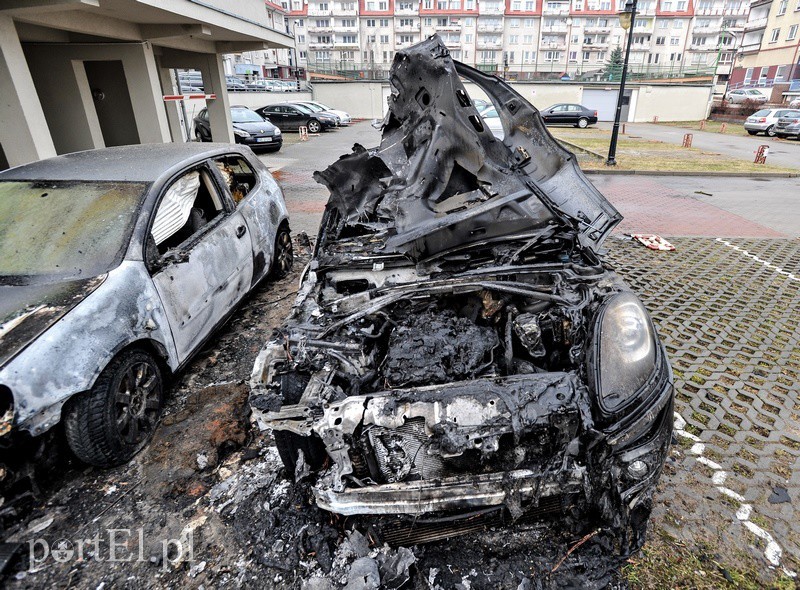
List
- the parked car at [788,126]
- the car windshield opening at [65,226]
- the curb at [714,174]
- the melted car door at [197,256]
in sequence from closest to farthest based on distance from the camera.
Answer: the car windshield opening at [65,226] < the melted car door at [197,256] < the curb at [714,174] < the parked car at [788,126]

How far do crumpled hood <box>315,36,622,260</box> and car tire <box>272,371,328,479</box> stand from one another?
1.17 meters

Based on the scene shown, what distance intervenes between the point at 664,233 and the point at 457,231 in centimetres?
584

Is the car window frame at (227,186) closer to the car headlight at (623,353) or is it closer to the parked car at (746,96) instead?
the car headlight at (623,353)

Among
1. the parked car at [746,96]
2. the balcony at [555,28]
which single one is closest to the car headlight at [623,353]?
the parked car at [746,96]

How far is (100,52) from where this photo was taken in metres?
8.73

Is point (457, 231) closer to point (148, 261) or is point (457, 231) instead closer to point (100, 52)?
point (148, 261)

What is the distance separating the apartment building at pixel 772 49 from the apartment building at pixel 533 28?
3623 millimetres

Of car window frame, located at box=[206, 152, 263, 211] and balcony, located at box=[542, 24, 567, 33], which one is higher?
balcony, located at box=[542, 24, 567, 33]

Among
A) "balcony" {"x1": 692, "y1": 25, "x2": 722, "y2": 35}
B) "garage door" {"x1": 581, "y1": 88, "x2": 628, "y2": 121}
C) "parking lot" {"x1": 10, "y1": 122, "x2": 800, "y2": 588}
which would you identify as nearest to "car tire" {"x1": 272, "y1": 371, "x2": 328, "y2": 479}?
"parking lot" {"x1": 10, "y1": 122, "x2": 800, "y2": 588}

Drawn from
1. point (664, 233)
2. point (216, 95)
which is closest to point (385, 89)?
point (216, 95)

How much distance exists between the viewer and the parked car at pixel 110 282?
2.47 metres

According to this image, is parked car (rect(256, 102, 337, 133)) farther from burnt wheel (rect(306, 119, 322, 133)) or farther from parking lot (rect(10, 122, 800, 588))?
parking lot (rect(10, 122, 800, 588))

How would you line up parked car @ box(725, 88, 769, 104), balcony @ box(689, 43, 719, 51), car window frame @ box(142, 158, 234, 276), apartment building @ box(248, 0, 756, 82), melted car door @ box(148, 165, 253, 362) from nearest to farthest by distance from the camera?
1. car window frame @ box(142, 158, 234, 276)
2. melted car door @ box(148, 165, 253, 362)
3. parked car @ box(725, 88, 769, 104)
4. apartment building @ box(248, 0, 756, 82)
5. balcony @ box(689, 43, 719, 51)

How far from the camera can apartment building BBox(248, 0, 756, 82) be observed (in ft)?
171
